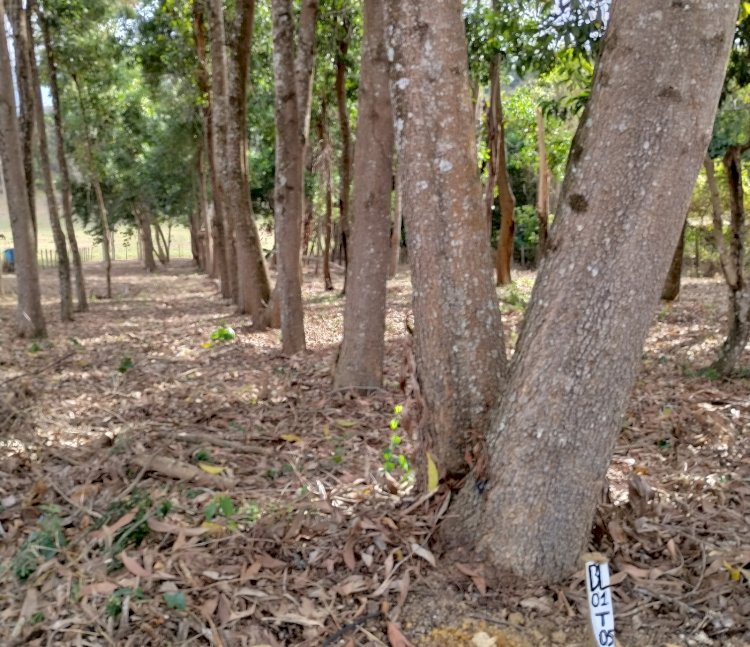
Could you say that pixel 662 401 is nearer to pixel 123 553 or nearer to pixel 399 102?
pixel 399 102

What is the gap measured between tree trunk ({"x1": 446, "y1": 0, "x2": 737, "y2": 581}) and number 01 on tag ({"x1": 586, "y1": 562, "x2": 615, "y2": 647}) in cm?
35

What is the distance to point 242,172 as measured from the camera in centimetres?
1093

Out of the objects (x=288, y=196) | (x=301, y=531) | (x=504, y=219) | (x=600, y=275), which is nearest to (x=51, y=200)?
(x=288, y=196)

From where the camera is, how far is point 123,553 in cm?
332

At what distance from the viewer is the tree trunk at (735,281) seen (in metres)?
6.12

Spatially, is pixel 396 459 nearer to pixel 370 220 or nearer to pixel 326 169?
pixel 370 220

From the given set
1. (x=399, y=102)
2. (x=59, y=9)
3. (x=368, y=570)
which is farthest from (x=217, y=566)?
(x=59, y=9)

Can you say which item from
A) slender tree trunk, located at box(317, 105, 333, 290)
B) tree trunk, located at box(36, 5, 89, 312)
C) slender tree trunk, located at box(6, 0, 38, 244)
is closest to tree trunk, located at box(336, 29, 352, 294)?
slender tree trunk, located at box(317, 105, 333, 290)

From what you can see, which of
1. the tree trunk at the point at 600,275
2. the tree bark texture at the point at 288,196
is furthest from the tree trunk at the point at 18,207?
the tree trunk at the point at 600,275

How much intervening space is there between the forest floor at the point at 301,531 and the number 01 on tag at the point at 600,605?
26 cm

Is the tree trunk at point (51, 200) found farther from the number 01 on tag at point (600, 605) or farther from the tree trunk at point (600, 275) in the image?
the number 01 on tag at point (600, 605)

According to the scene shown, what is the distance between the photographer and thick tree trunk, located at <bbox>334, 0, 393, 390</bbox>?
5.89 m

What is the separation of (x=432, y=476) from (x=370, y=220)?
3223 mm

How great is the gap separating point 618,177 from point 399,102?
104cm
